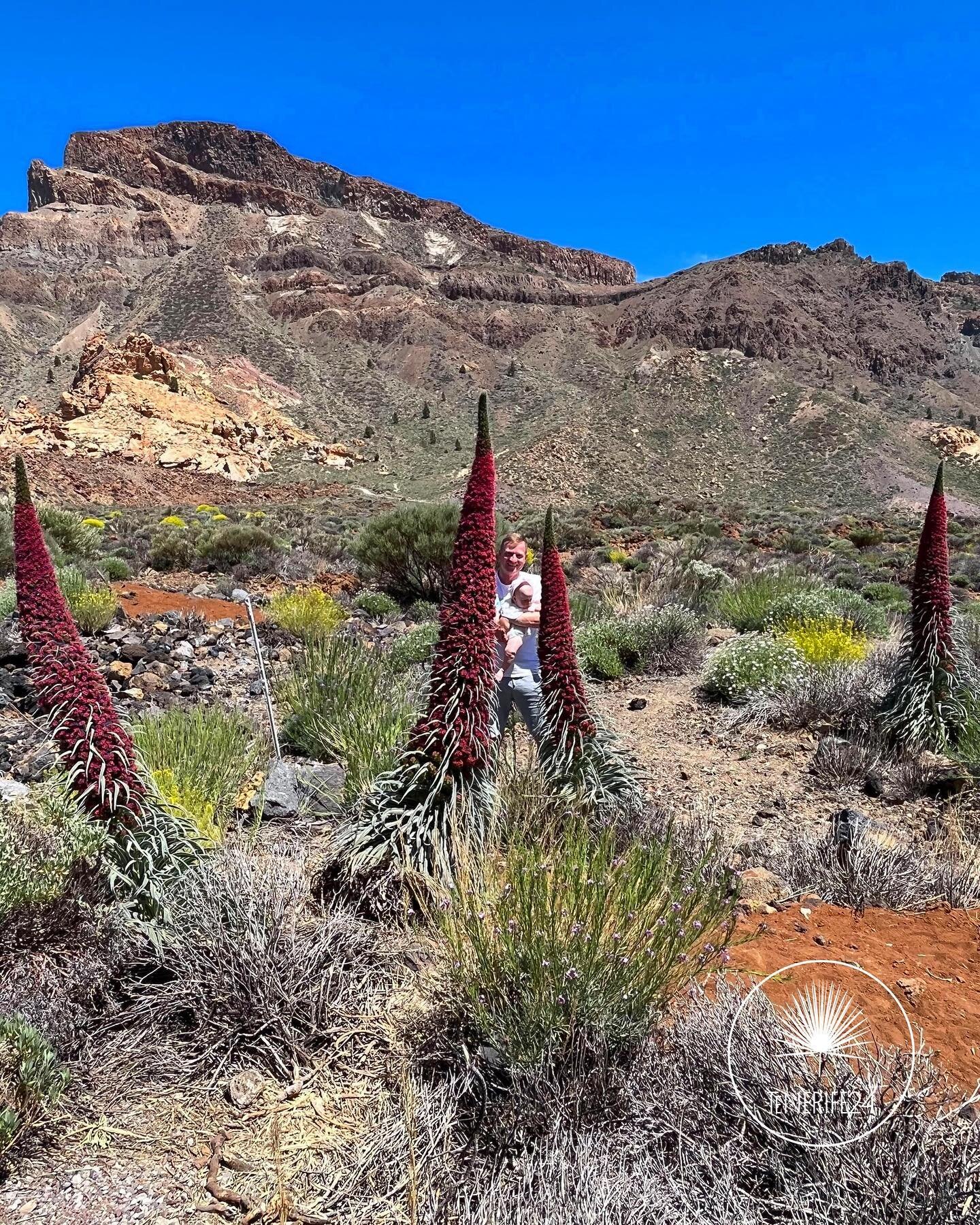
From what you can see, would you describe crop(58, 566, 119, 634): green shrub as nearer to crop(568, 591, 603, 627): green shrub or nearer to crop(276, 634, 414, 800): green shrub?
crop(276, 634, 414, 800): green shrub

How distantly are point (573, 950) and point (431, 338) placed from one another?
62990 mm

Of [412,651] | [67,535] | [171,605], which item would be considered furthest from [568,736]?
[67,535]

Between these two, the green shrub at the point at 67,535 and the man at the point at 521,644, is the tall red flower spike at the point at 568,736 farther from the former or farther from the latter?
the green shrub at the point at 67,535

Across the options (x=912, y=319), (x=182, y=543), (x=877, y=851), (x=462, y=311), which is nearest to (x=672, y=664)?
(x=877, y=851)

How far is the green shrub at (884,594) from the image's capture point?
41.0 ft

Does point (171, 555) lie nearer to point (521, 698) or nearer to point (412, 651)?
point (412, 651)

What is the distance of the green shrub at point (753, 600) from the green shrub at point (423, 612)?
160 inches

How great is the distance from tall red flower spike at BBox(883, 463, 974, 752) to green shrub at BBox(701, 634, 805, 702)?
120 centimetres

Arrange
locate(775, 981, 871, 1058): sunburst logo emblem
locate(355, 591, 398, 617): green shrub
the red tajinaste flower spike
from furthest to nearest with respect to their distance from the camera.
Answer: locate(355, 591, 398, 617): green shrub → the red tajinaste flower spike → locate(775, 981, 871, 1058): sunburst logo emblem

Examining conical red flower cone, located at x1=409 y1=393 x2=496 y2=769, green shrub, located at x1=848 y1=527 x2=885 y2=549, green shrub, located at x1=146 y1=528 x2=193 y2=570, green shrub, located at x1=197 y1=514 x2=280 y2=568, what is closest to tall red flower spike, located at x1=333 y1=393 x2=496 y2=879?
conical red flower cone, located at x1=409 y1=393 x2=496 y2=769

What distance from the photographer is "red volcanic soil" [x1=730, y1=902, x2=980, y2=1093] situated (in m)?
2.51

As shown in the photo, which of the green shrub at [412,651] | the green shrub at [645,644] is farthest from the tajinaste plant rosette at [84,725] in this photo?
the green shrub at [645,644]

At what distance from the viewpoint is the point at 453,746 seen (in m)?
3.11

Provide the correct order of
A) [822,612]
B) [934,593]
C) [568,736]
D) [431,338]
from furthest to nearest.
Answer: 1. [431,338]
2. [822,612]
3. [934,593]
4. [568,736]
